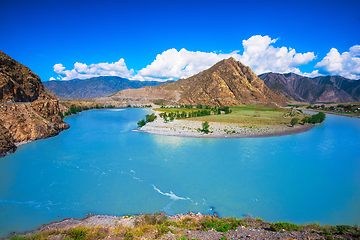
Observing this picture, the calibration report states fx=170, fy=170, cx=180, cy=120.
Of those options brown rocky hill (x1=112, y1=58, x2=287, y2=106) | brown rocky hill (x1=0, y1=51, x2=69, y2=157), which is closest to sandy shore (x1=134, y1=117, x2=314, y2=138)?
brown rocky hill (x1=0, y1=51, x2=69, y2=157)

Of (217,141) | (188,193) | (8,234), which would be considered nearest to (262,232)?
(188,193)

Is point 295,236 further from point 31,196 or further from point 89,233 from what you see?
point 31,196

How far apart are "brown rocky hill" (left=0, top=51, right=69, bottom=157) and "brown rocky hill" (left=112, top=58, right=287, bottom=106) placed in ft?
284

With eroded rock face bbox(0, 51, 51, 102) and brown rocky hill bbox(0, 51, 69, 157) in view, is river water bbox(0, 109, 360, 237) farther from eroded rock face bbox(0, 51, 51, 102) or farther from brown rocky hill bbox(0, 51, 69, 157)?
eroded rock face bbox(0, 51, 51, 102)

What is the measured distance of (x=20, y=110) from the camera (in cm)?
3011

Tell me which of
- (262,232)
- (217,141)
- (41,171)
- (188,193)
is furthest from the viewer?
(217,141)

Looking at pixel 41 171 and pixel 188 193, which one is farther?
pixel 41 171

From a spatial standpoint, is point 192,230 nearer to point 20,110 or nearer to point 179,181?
point 179,181

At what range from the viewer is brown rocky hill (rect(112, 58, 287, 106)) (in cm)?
11669

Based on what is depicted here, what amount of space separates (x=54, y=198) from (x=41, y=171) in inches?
271

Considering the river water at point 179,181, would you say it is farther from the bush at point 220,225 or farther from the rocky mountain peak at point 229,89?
the rocky mountain peak at point 229,89

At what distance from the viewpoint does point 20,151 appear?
79.4 ft

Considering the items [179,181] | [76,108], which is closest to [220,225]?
[179,181]

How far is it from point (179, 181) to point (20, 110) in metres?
32.3
